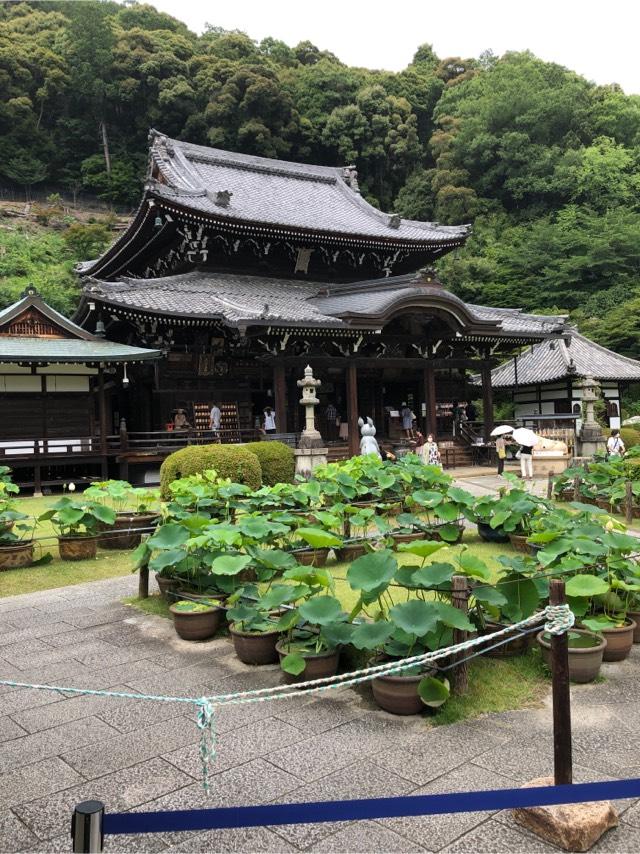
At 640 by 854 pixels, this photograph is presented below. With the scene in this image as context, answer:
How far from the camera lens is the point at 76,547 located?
346 inches

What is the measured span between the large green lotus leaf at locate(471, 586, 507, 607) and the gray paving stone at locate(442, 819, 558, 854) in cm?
162

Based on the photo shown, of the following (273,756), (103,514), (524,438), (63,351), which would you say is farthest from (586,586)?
(63,351)

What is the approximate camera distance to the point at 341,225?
76.6 ft

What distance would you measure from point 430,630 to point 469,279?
40.8 meters

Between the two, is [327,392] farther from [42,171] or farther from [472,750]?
[42,171]

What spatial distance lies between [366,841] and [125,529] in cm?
769

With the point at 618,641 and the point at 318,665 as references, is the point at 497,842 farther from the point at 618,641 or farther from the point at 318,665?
the point at 618,641

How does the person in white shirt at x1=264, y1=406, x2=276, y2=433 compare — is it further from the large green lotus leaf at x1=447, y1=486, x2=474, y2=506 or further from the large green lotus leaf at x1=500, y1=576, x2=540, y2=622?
the large green lotus leaf at x1=500, y1=576, x2=540, y2=622

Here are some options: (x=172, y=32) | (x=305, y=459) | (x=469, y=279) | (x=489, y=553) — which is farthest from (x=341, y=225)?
(x=172, y=32)

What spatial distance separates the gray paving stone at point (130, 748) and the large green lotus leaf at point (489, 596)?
205cm

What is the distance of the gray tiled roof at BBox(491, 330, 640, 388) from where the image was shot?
27844 millimetres

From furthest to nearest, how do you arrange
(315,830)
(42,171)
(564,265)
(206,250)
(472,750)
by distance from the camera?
1. (42,171)
2. (564,265)
3. (206,250)
4. (472,750)
5. (315,830)

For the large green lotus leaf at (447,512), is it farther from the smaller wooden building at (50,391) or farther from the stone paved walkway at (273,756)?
the smaller wooden building at (50,391)

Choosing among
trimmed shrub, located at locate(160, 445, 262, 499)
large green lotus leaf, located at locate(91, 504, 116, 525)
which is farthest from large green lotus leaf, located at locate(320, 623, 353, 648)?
trimmed shrub, located at locate(160, 445, 262, 499)
